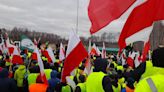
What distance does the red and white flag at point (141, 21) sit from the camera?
4.08 metres

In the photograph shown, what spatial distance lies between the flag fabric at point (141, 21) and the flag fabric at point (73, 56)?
2100 millimetres

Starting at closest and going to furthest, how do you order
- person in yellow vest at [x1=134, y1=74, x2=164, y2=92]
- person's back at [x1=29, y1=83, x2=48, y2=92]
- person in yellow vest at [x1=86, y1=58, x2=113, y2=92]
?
person in yellow vest at [x1=134, y1=74, x2=164, y2=92] < person in yellow vest at [x1=86, y1=58, x2=113, y2=92] < person's back at [x1=29, y1=83, x2=48, y2=92]

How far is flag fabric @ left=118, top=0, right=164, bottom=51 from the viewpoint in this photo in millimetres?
4082

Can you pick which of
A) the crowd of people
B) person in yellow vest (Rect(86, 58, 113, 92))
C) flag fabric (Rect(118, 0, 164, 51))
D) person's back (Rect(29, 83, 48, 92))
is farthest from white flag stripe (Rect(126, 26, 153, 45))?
person's back (Rect(29, 83, 48, 92))

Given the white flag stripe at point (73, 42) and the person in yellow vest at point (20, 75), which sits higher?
the white flag stripe at point (73, 42)

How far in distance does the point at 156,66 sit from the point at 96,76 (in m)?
2.16

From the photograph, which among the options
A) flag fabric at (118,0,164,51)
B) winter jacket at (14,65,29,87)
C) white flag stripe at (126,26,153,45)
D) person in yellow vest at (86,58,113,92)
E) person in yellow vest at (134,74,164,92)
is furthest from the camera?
winter jacket at (14,65,29,87)

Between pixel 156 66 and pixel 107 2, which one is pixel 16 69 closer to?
pixel 107 2

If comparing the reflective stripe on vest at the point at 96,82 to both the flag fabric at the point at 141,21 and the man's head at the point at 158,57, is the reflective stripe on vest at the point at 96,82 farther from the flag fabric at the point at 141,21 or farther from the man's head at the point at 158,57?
the man's head at the point at 158,57

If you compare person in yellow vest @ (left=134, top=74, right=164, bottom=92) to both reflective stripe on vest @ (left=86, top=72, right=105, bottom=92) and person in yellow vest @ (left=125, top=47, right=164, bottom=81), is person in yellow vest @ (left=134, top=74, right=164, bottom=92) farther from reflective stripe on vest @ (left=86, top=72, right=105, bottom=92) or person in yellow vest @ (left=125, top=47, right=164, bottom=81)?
reflective stripe on vest @ (left=86, top=72, right=105, bottom=92)

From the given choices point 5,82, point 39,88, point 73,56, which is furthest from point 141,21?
point 5,82

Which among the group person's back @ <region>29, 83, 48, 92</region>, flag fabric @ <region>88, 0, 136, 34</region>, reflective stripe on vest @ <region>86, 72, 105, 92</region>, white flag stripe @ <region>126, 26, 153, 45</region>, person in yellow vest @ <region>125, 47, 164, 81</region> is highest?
flag fabric @ <region>88, 0, 136, 34</region>

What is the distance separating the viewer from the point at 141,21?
13.8 feet

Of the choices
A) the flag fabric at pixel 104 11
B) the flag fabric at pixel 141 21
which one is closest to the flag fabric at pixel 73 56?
the flag fabric at pixel 104 11
